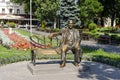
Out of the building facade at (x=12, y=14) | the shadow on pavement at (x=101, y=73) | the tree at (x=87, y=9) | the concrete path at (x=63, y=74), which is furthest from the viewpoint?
the building facade at (x=12, y=14)

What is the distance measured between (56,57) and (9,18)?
208 ft

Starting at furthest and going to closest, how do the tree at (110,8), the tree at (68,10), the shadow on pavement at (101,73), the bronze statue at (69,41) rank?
the tree at (110,8) < the tree at (68,10) < the bronze statue at (69,41) < the shadow on pavement at (101,73)

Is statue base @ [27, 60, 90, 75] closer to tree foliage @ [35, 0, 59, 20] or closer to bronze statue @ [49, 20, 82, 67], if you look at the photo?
bronze statue @ [49, 20, 82, 67]

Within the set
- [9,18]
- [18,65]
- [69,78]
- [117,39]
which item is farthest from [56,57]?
[9,18]

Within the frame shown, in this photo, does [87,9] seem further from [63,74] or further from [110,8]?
[63,74]

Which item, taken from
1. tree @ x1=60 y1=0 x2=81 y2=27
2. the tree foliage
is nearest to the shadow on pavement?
tree @ x1=60 y1=0 x2=81 y2=27

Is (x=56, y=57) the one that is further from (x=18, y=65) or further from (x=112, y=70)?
(x=112, y=70)

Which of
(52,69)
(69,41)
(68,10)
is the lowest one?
(52,69)

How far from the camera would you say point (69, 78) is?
11211mm

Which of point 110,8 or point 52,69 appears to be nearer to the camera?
point 52,69

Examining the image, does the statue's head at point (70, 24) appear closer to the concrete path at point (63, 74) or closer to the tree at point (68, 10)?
the concrete path at point (63, 74)

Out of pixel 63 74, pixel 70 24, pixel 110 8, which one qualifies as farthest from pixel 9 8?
pixel 63 74

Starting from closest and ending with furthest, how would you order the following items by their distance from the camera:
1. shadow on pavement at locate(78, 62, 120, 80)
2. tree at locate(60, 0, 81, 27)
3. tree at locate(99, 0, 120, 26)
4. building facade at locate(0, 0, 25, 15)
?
shadow on pavement at locate(78, 62, 120, 80) < tree at locate(60, 0, 81, 27) < tree at locate(99, 0, 120, 26) < building facade at locate(0, 0, 25, 15)

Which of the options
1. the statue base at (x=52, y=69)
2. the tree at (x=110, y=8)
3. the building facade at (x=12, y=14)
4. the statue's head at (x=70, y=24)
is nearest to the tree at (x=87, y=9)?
the tree at (x=110, y=8)
